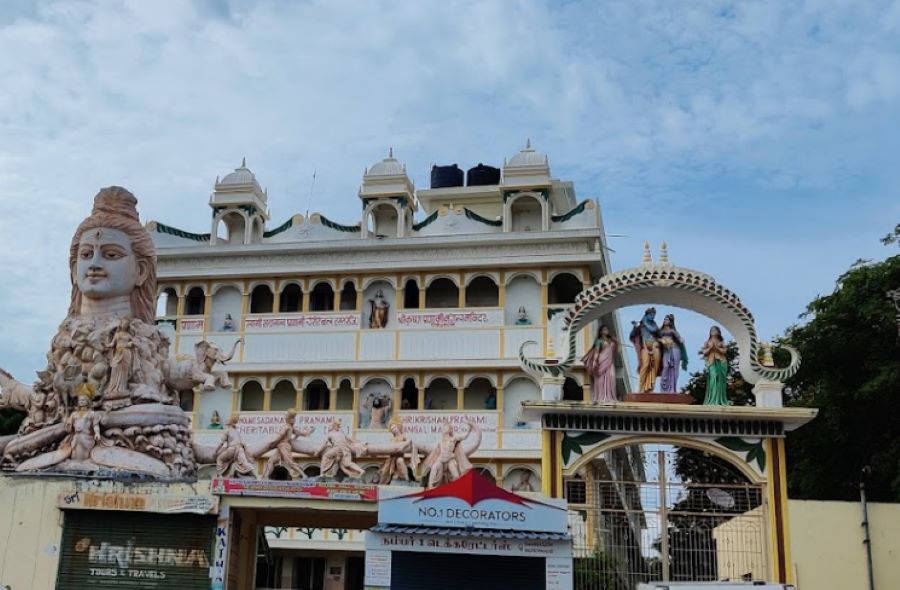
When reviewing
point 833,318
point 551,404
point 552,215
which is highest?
point 552,215

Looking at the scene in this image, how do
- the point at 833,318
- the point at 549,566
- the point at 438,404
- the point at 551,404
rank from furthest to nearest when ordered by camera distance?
1. the point at 438,404
2. the point at 833,318
3. the point at 551,404
4. the point at 549,566

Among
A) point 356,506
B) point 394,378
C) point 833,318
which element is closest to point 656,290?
point 356,506

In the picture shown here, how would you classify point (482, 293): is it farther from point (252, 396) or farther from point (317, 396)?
point (252, 396)

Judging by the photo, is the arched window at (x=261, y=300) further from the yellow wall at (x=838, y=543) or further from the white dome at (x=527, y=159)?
the yellow wall at (x=838, y=543)

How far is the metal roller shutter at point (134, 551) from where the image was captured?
15.6 metres

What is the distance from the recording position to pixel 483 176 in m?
37.7

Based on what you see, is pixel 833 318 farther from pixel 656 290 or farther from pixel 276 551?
pixel 276 551

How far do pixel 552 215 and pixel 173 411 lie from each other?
17.2 meters

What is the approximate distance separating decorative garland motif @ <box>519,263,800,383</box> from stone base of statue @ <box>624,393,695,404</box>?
1.11m

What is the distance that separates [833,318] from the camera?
93.1 ft

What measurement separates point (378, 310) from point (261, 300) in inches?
176

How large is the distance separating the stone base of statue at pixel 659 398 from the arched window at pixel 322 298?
58.9 ft

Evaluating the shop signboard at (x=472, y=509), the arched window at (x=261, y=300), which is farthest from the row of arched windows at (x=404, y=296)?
the shop signboard at (x=472, y=509)

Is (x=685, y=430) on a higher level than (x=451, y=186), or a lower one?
lower
